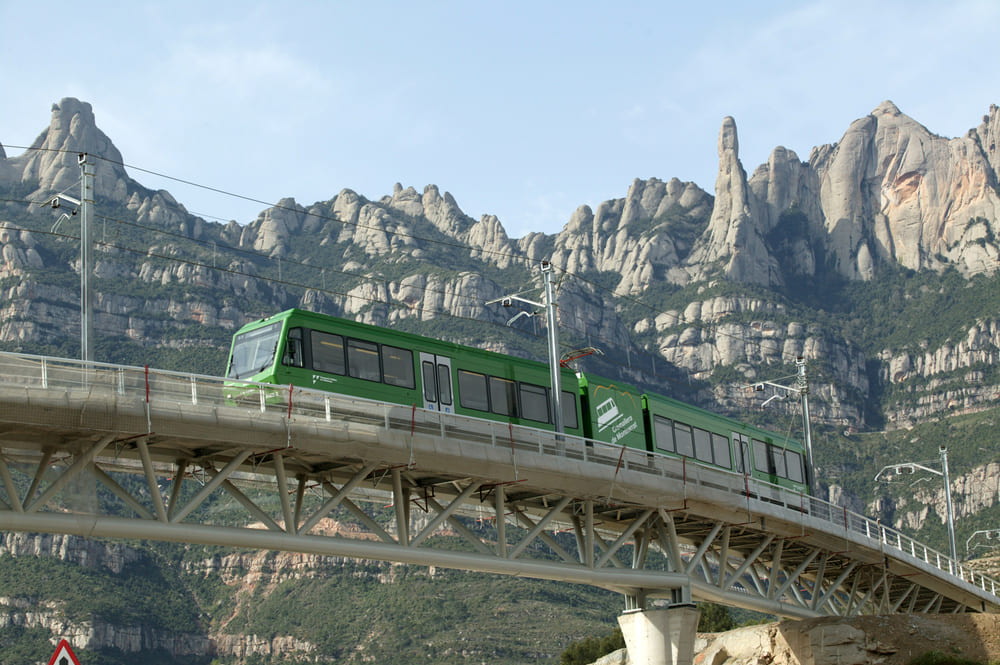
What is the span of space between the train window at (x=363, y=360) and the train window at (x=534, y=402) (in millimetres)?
5811

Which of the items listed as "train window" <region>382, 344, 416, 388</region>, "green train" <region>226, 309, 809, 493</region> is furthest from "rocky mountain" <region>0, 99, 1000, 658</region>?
"train window" <region>382, 344, 416, 388</region>

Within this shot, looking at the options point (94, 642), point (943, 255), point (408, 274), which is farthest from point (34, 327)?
point (943, 255)

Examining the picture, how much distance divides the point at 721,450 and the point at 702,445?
157 centimetres

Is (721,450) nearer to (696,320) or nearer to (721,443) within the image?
(721,443)

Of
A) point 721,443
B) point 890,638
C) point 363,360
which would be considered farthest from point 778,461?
point 363,360

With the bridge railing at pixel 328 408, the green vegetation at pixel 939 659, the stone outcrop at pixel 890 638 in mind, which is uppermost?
the bridge railing at pixel 328 408

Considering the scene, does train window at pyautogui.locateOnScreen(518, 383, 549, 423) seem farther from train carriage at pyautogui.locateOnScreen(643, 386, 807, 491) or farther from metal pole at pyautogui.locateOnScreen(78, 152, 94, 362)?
metal pole at pyautogui.locateOnScreen(78, 152, 94, 362)

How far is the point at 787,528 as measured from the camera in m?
40.0

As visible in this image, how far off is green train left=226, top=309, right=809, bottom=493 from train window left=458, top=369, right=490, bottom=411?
1.1 inches

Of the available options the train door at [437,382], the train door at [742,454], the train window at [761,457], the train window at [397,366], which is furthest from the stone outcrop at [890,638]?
the train window at [397,366]

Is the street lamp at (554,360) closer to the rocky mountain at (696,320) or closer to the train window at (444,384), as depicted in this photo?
the train window at (444,384)

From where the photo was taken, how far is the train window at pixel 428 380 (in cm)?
3092

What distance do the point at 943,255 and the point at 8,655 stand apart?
157 m

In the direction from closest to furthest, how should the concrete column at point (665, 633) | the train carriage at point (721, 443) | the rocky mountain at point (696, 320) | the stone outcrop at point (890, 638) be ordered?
the concrete column at point (665, 633), the stone outcrop at point (890, 638), the train carriage at point (721, 443), the rocky mountain at point (696, 320)
